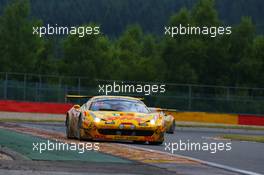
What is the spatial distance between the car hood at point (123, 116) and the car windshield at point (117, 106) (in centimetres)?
45

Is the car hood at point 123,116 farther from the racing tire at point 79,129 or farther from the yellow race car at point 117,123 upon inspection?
the racing tire at point 79,129

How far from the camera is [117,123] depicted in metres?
20.1

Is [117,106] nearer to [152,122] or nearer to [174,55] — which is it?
[152,122]

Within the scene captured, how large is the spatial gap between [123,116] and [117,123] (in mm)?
339

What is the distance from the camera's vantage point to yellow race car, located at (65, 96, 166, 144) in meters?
20.1

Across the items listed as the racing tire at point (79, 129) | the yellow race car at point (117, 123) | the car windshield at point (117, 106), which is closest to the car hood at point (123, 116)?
the yellow race car at point (117, 123)

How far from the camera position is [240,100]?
180 feet

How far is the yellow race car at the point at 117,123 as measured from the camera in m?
20.1

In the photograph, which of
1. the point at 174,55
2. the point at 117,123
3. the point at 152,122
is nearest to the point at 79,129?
the point at 117,123

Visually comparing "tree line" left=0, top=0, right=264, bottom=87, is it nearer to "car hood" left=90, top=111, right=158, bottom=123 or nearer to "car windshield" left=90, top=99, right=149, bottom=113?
"car windshield" left=90, top=99, right=149, bottom=113

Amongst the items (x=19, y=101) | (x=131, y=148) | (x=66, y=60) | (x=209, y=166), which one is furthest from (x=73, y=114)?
(x=66, y=60)

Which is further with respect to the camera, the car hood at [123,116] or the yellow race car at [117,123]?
the car hood at [123,116]

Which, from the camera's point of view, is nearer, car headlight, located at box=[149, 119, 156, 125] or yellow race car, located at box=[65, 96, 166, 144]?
yellow race car, located at box=[65, 96, 166, 144]

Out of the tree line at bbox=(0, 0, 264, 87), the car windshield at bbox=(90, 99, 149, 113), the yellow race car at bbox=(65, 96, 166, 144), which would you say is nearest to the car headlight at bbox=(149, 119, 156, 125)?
the yellow race car at bbox=(65, 96, 166, 144)
